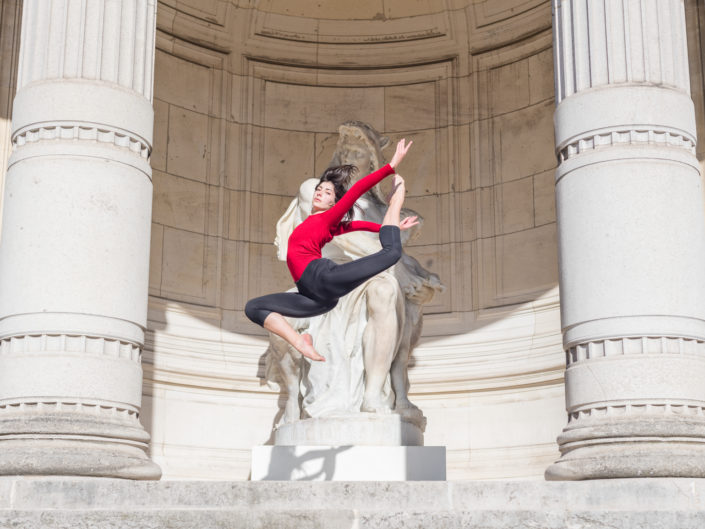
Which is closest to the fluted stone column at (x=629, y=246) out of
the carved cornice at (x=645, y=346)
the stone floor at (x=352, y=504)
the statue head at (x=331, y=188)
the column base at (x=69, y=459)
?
the carved cornice at (x=645, y=346)

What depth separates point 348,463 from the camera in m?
9.85

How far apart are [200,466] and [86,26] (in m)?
5.16

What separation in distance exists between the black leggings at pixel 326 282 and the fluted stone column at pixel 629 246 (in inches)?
100

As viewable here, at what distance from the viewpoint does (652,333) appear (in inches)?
340

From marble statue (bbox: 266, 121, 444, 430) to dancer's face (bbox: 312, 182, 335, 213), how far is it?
2.99m

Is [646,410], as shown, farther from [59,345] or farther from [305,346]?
[59,345]

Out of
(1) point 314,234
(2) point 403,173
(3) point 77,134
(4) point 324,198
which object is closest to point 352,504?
(1) point 314,234

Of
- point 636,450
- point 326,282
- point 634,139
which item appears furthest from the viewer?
point 634,139

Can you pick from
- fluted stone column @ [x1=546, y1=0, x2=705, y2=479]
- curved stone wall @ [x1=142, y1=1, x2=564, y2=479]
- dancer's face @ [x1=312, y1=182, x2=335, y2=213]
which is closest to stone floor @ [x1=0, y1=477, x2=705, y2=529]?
fluted stone column @ [x1=546, y1=0, x2=705, y2=479]

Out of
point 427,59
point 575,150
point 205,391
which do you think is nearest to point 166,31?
point 427,59

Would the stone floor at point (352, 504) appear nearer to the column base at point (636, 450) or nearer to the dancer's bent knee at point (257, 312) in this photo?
the column base at point (636, 450)

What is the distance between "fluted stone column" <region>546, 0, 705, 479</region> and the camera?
848 centimetres

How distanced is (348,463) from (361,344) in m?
1.25

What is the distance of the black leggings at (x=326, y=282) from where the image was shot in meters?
6.89
